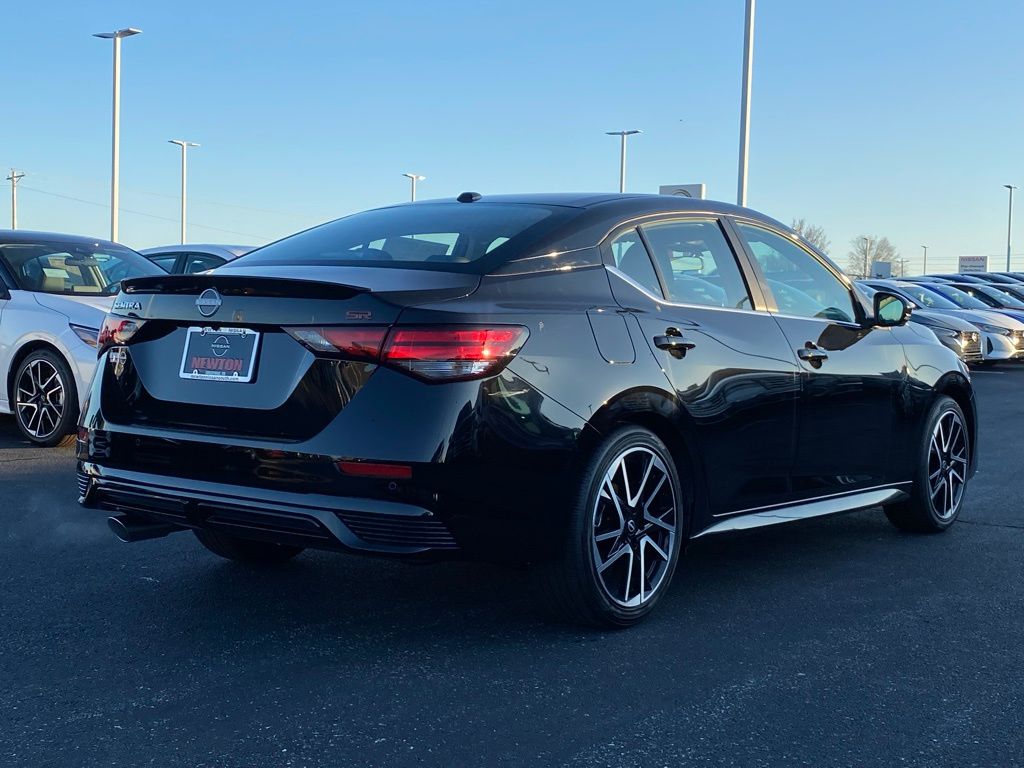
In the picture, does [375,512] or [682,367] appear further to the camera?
[682,367]

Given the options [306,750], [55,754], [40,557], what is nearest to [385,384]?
[306,750]

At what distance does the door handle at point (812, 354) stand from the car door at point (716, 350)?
0.32 ft

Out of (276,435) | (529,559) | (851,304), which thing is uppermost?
(851,304)

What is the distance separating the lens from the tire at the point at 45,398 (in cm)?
863

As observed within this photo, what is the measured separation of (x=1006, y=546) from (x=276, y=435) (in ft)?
12.5

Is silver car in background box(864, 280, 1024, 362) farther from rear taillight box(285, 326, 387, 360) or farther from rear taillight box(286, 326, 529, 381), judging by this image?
rear taillight box(285, 326, 387, 360)

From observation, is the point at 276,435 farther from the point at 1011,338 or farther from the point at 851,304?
the point at 1011,338

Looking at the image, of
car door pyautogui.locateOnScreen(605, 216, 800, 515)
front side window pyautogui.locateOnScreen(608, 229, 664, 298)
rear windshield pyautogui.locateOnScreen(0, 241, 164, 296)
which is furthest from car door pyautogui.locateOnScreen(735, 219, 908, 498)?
rear windshield pyautogui.locateOnScreen(0, 241, 164, 296)

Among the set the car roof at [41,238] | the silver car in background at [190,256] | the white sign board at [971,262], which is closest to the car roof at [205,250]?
the silver car in background at [190,256]

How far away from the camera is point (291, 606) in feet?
15.1

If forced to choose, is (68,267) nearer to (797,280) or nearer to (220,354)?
(220,354)

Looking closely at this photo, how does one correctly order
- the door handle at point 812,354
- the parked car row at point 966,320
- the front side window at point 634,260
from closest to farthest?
the front side window at point 634,260 → the door handle at point 812,354 → the parked car row at point 966,320

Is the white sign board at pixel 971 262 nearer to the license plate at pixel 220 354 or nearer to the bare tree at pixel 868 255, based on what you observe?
the bare tree at pixel 868 255

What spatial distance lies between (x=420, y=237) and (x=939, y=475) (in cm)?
317
